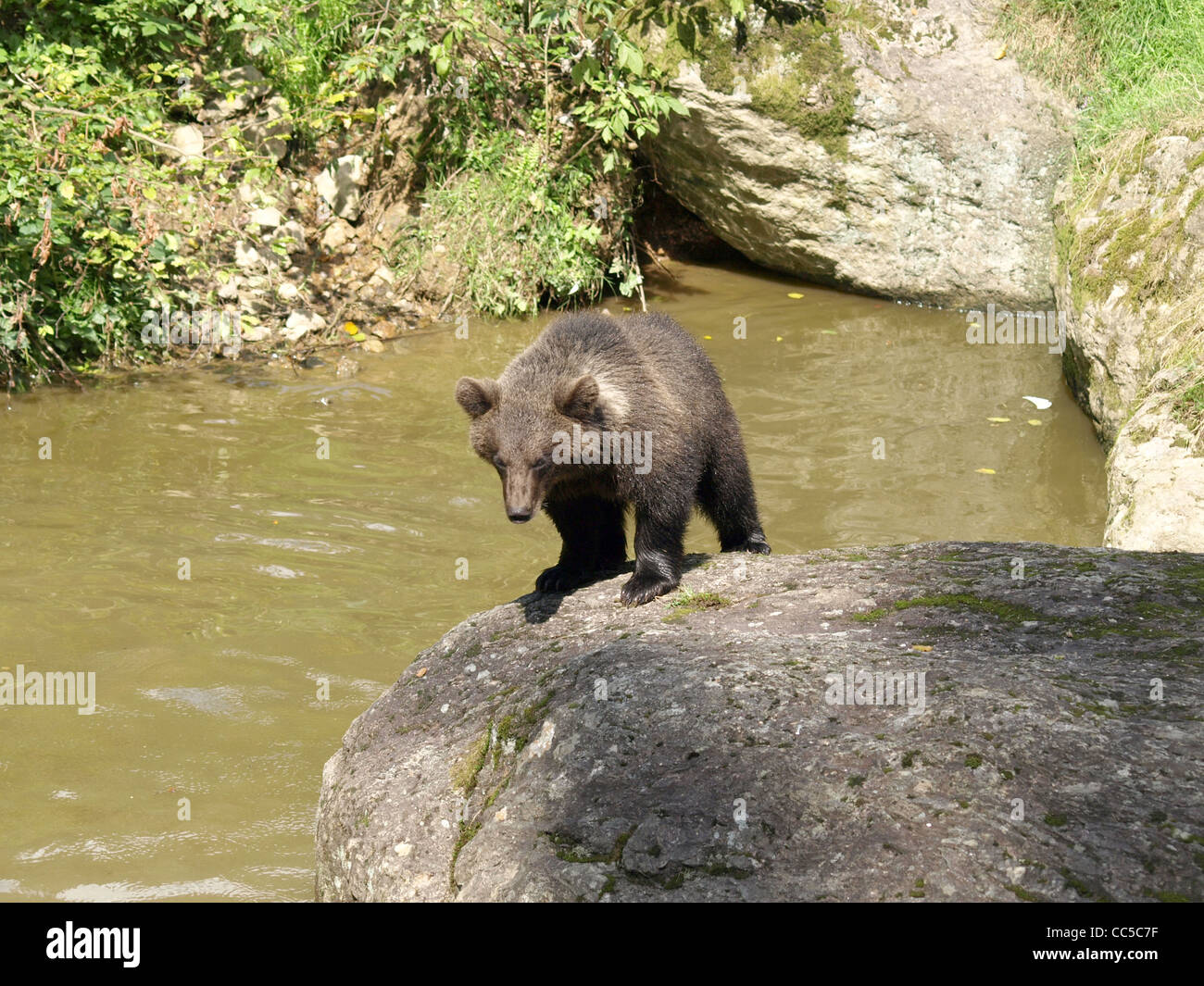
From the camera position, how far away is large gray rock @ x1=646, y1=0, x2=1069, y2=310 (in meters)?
11.8

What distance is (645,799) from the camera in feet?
12.1

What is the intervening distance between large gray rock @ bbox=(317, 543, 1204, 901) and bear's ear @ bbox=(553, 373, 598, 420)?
91 centimetres

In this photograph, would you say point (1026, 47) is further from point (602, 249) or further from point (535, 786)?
point (535, 786)

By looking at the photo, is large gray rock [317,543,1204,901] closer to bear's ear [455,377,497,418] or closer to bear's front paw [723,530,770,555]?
bear's ear [455,377,497,418]

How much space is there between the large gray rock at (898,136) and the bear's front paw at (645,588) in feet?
25.7

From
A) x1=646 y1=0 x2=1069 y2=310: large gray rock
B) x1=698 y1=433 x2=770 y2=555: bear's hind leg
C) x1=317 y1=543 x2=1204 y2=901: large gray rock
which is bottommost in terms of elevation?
x1=317 y1=543 x2=1204 y2=901: large gray rock

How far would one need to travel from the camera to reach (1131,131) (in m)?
10.4

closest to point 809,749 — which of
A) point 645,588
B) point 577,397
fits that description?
point 645,588

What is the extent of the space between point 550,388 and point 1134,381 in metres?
5.56

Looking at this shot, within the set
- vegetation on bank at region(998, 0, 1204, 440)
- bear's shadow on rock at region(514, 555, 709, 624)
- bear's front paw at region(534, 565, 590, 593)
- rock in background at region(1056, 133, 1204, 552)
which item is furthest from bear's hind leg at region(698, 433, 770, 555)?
vegetation on bank at region(998, 0, 1204, 440)

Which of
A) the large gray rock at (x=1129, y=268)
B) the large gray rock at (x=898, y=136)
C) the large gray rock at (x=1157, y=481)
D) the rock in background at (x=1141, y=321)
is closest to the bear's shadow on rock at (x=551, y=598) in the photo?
the large gray rock at (x=1157, y=481)

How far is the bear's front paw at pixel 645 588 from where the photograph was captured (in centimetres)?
529

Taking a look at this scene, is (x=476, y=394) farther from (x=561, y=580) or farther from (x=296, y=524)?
(x=296, y=524)

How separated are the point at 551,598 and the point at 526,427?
0.87 meters
